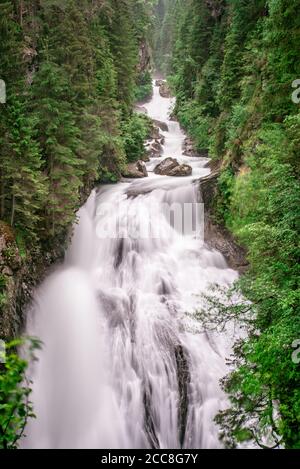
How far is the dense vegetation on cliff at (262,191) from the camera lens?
241 inches

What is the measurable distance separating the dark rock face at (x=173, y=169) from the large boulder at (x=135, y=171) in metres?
1.09

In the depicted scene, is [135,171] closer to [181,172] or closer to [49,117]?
[181,172]

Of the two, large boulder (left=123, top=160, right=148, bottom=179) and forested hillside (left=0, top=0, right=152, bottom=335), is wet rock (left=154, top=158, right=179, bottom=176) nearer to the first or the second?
large boulder (left=123, top=160, right=148, bottom=179)

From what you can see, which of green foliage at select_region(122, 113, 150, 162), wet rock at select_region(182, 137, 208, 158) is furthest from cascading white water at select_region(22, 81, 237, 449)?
wet rock at select_region(182, 137, 208, 158)

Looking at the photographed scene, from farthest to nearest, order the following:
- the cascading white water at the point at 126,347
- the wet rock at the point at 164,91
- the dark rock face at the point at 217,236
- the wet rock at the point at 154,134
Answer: the wet rock at the point at 164,91
the wet rock at the point at 154,134
the dark rock face at the point at 217,236
the cascading white water at the point at 126,347

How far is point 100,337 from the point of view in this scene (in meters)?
12.1

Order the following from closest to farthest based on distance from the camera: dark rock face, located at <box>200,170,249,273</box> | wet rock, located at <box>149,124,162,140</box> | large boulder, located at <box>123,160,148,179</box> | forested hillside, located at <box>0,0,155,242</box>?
forested hillside, located at <box>0,0,155,242</box>
dark rock face, located at <box>200,170,249,273</box>
large boulder, located at <box>123,160,148,179</box>
wet rock, located at <box>149,124,162,140</box>

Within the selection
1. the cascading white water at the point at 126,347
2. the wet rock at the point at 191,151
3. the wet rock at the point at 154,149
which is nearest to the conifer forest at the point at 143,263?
the cascading white water at the point at 126,347

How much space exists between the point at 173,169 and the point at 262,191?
1527cm

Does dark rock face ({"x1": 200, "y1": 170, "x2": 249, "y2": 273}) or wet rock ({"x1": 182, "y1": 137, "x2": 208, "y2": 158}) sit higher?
wet rock ({"x1": 182, "y1": 137, "x2": 208, "y2": 158})

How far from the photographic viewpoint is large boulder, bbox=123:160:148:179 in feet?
76.8

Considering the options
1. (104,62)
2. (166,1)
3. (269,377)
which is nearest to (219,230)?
(269,377)

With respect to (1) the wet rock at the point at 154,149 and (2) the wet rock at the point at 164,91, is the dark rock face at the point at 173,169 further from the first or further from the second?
(2) the wet rock at the point at 164,91

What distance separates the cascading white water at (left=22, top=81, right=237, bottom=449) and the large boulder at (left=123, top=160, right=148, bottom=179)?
6965 mm
